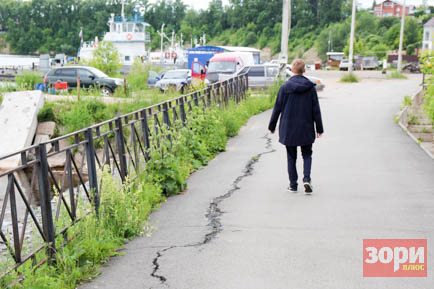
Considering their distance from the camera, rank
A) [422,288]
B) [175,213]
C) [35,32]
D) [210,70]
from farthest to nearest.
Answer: [35,32], [210,70], [175,213], [422,288]

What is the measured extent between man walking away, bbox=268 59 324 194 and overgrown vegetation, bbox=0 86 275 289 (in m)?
1.73

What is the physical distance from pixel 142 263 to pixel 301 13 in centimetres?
13446

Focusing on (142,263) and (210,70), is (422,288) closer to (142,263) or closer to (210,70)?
(142,263)

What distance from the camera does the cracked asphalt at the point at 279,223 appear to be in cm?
498

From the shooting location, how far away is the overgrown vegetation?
4.91 m

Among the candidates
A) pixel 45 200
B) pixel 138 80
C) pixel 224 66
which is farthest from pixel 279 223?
pixel 138 80

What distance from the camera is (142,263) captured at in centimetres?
541

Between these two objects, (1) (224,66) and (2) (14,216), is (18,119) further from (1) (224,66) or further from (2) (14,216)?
(2) (14,216)

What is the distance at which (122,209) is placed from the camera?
6246mm

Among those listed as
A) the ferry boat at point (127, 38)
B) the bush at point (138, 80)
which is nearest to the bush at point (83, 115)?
the bush at point (138, 80)

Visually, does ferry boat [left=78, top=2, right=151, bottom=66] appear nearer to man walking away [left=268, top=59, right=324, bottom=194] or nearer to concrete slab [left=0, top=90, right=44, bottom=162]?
concrete slab [left=0, top=90, right=44, bottom=162]

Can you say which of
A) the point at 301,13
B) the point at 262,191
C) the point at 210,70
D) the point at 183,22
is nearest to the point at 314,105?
the point at 262,191

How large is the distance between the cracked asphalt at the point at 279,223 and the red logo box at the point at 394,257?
0.32ft

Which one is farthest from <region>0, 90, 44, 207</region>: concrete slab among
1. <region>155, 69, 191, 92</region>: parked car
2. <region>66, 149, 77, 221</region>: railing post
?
<region>66, 149, 77, 221</region>: railing post
